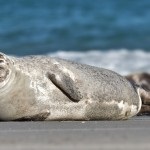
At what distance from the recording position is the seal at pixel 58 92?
5.20m

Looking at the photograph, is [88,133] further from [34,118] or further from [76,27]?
[76,27]

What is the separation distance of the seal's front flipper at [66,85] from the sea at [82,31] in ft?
21.5

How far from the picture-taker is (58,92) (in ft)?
17.5

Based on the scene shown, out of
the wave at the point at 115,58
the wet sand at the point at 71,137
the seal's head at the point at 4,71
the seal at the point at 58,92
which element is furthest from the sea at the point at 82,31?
the wet sand at the point at 71,137

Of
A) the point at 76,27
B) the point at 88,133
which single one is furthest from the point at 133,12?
the point at 88,133

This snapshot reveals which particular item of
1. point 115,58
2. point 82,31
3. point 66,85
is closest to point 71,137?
point 66,85

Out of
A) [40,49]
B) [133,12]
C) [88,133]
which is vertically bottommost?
[88,133]

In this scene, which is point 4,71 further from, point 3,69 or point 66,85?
point 66,85

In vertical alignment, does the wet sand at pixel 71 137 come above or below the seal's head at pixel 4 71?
below

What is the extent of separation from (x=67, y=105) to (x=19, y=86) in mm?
377

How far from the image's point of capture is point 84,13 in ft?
63.7

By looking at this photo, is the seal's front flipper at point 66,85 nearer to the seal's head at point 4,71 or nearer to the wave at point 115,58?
the seal's head at point 4,71

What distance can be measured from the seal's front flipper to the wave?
6.47 m

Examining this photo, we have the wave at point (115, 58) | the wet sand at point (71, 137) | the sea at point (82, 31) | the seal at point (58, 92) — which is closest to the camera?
the wet sand at point (71, 137)
